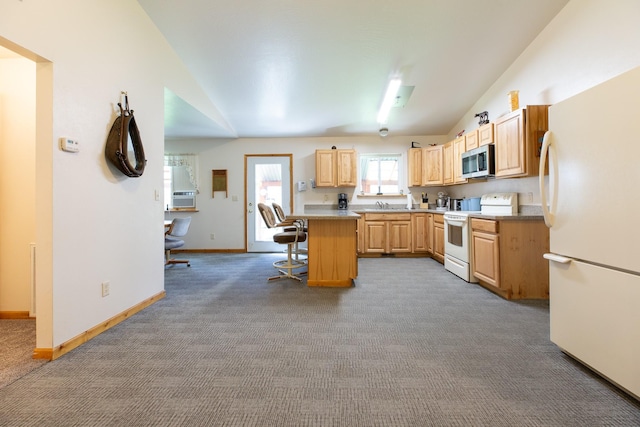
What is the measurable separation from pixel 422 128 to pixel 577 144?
164 inches

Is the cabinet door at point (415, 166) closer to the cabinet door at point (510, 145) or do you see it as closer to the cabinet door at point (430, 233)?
the cabinet door at point (430, 233)

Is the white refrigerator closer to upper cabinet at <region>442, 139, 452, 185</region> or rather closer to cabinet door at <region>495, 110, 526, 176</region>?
cabinet door at <region>495, 110, 526, 176</region>

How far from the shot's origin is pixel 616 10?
7.88 feet

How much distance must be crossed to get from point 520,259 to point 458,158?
6.93 ft

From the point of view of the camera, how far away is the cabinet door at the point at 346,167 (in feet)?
18.3

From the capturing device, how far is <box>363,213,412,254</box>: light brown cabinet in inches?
207

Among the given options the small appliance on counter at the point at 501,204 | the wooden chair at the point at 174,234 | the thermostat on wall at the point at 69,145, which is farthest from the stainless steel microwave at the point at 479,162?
the wooden chair at the point at 174,234

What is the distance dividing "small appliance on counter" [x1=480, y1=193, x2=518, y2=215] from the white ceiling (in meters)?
1.78

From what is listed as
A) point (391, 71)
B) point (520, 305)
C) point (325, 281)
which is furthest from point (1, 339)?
point (391, 71)

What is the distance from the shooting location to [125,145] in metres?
2.36

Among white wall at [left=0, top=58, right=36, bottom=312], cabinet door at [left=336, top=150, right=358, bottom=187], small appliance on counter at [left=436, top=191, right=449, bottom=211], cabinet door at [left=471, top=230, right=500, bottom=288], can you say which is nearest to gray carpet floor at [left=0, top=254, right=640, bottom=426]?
cabinet door at [left=471, top=230, right=500, bottom=288]

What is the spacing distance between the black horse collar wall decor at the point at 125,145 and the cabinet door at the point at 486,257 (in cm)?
367

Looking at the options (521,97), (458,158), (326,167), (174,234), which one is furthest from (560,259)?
(174,234)

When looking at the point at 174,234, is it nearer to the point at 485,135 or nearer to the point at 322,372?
the point at 322,372
